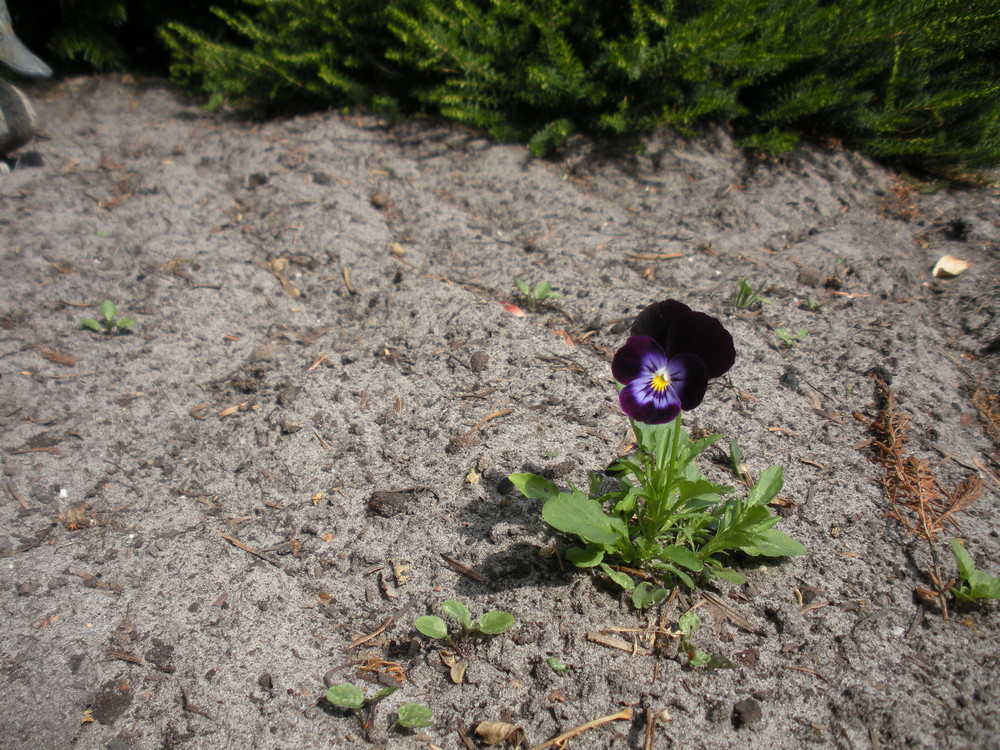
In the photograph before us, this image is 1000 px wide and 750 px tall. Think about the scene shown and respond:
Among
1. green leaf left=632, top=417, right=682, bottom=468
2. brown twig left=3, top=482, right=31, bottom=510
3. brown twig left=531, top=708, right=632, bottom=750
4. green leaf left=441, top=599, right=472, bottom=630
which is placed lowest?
brown twig left=531, top=708, right=632, bottom=750

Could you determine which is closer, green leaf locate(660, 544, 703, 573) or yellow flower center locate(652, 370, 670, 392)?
yellow flower center locate(652, 370, 670, 392)

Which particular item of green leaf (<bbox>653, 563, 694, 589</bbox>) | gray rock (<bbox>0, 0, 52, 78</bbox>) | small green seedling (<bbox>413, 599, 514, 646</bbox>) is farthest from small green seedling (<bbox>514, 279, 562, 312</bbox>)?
gray rock (<bbox>0, 0, 52, 78</bbox>)

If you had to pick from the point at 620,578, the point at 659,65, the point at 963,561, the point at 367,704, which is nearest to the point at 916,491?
the point at 963,561

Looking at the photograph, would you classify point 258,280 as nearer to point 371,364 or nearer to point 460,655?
point 371,364

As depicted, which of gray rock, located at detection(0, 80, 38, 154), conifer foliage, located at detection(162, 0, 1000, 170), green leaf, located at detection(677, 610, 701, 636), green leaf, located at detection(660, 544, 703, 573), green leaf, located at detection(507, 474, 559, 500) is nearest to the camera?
green leaf, located at detection(660, 544, 703, 573)

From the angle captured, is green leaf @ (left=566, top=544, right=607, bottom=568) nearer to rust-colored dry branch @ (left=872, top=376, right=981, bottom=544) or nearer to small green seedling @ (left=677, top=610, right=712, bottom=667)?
small green seedling @ (left=677, top=610, right=712, bottom=667)

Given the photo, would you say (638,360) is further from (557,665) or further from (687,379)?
(557,665)

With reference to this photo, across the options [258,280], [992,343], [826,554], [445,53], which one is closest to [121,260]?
[258,280]
